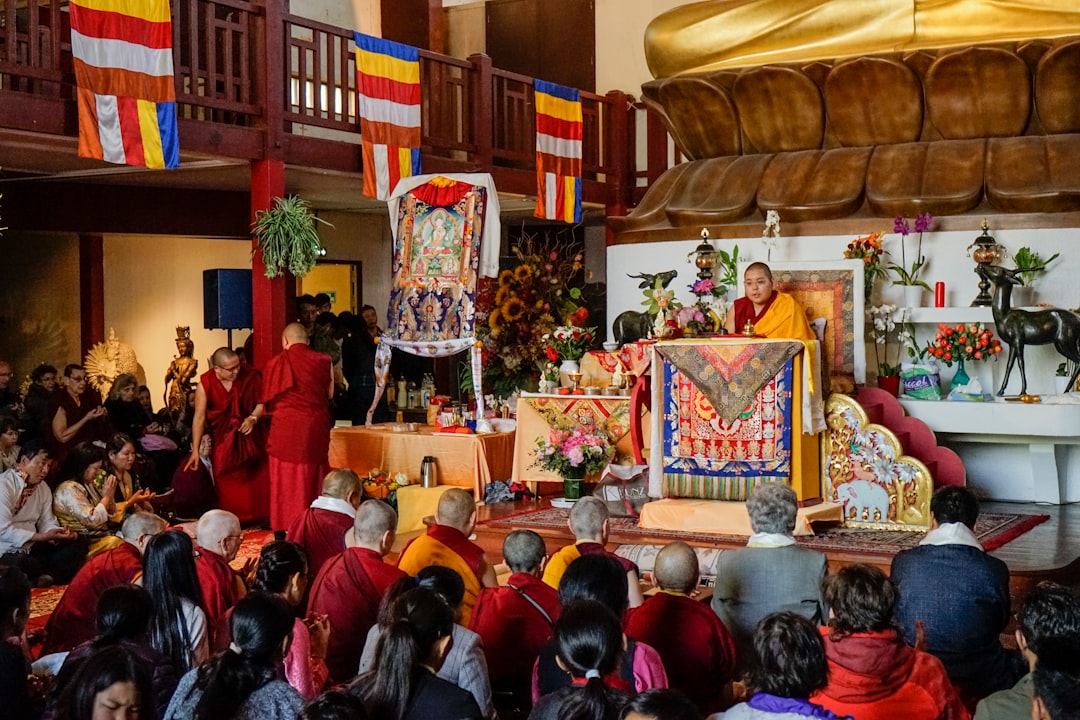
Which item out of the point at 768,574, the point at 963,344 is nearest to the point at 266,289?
the point at 963,344

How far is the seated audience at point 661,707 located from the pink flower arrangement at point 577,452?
17.1ft

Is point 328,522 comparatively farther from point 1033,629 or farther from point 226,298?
point 226,298

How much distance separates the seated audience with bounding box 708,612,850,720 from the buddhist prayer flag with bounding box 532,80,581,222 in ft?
27.5

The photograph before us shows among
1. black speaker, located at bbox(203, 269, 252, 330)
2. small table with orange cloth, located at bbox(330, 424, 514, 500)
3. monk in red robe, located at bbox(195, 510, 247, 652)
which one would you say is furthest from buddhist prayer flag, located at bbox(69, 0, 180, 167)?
monk in red robe, located at bbox(195, 510, 247, 652)

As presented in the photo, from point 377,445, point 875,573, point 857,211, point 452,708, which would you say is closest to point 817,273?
point 857,211

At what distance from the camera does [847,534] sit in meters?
7.00

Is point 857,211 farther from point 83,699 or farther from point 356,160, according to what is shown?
point 83,699

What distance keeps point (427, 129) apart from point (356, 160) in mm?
987

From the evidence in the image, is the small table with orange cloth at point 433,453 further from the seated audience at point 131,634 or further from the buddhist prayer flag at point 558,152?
the seated audience at point 131,634

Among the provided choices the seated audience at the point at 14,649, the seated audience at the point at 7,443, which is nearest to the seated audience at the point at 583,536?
the seated audience at the point at 14,649

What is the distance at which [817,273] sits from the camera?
816 centimetres

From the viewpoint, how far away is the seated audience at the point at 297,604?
3693 millimetres

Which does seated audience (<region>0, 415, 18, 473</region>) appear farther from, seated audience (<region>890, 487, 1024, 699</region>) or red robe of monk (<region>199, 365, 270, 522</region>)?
seated audience (<region>890, 487, 1024, 699</region>)

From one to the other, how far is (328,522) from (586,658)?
8.37ft
